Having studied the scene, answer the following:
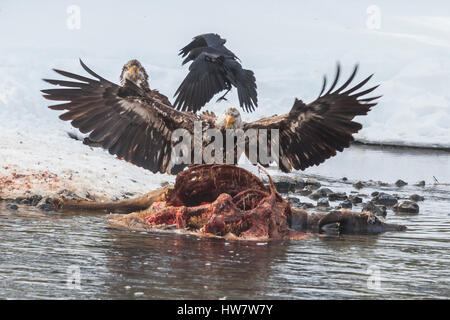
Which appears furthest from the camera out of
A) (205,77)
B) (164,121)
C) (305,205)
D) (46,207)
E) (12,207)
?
(205,77)

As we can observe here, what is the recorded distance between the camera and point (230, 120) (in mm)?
9398

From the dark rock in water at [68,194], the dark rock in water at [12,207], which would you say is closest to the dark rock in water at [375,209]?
the dark rock in water at [68,194]

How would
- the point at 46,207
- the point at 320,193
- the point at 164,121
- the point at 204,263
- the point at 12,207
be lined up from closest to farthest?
the point at 204,263
the point at 164,121
the point at 12,207
the point at 46,207
the point at 320,193

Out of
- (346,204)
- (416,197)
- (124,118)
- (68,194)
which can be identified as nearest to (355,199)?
(346,204)

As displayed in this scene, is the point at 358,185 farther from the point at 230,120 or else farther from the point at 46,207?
the point at 46,207

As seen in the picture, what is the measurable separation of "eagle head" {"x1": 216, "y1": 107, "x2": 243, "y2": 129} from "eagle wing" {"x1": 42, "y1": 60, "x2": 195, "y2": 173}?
337 mm

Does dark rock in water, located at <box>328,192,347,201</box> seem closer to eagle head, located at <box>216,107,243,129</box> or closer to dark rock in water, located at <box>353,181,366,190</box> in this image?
dark rock in water, located at <box>353,181,366,190</box>

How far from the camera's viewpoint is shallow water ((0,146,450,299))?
6.45 metres

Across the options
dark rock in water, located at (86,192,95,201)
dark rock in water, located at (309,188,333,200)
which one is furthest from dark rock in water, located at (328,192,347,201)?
dark rock in water, located at (86,192,95,201)

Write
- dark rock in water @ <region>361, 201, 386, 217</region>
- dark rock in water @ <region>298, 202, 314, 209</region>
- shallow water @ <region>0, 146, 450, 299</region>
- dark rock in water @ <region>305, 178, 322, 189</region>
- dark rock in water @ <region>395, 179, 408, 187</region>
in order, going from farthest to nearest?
1. dark rock in water @ <region>395, 179, 408, 187</region>
2. dark rock in water @ <region>305, 178, 322, 189</region>
3. dark rock in water @ <region>298, 202, 314, 209</region>
4. dark rock in water @ <region>361, 201, 386, 217</region>
5. shallow water @ <region>0, 146, 450, 299</region>

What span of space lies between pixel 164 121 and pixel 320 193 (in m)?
4.51

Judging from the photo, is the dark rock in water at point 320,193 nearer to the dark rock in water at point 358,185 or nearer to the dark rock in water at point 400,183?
the dark rock in water at point 358,185

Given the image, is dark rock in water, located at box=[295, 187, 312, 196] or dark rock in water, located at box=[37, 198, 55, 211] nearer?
dark rock in water, located at box=[37, 198, 55, 211]

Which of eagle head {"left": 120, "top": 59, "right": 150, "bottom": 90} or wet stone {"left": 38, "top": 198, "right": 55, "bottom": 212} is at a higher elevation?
eagle head {"left": 120, "top": 59, "right": 150, "bottom": 90}
